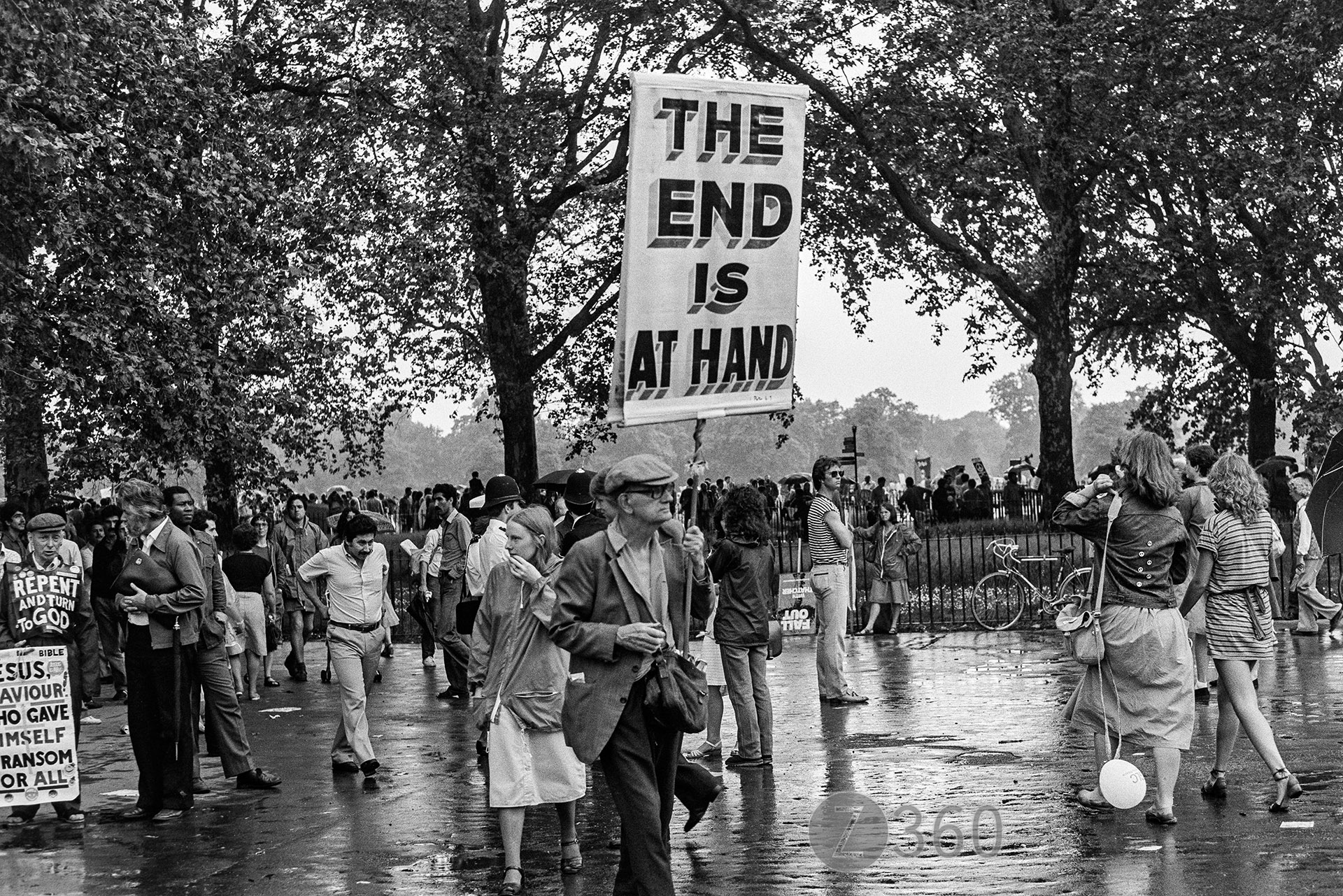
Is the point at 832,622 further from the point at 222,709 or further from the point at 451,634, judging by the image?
the point at 222,709

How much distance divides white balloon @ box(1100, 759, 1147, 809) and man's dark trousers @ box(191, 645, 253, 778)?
191 inches

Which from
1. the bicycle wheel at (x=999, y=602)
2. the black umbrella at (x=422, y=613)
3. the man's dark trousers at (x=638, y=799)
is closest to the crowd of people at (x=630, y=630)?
the man's dark trousers at (x=638, y=799)

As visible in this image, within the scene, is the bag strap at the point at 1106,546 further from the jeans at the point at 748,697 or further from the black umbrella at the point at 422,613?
the black umbrella at the point at 422,613

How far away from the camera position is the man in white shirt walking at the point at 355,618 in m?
9.70

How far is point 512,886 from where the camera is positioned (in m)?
6.70

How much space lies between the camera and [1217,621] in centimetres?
794

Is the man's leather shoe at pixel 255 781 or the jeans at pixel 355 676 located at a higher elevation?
the jeans at pixel 355 676

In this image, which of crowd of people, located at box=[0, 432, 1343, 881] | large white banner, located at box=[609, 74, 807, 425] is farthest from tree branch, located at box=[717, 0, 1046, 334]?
large white banner, located at box=[609, 74, 807, 425]

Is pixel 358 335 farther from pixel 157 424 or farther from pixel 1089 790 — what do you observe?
pixel 1089 790

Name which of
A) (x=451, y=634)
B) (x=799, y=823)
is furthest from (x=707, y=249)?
(x=451, y=634)

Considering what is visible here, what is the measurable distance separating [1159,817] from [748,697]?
298cm

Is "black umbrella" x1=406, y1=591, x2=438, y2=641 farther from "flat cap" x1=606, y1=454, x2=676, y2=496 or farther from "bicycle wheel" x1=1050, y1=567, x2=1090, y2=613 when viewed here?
"flat cap" x1=606, y1=454, x2=676, y2=496

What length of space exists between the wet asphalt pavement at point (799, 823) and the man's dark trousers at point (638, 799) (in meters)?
1.15

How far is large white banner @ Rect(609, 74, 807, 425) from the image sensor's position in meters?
5.99
